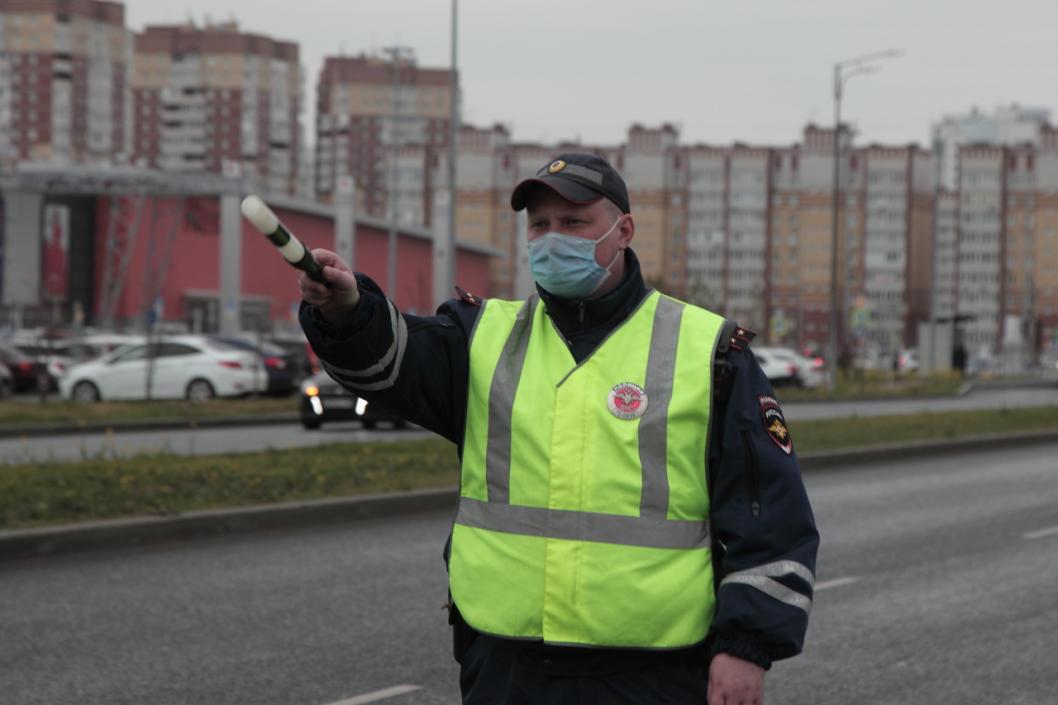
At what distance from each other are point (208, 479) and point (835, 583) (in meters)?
5.91

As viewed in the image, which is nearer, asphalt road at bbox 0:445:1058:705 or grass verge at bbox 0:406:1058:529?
asphalt road at bbox 0:445:1058:705

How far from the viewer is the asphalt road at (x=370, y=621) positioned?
23.5ft

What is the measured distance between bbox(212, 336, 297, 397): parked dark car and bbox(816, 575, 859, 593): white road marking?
25984 mm

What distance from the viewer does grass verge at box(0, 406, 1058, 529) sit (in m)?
12.2

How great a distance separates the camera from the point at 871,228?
16025 cm

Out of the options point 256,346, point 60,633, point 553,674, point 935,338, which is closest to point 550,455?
point 553,674

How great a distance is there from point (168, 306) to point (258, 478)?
80.9 meters

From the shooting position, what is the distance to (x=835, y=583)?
10.3 meters

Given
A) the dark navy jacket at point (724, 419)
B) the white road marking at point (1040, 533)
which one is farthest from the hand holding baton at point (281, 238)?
the white road marking at point (1040, 533)

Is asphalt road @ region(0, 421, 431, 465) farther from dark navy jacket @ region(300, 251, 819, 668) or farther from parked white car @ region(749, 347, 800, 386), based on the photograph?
parked white car @ region(749, 347, 800, 386)

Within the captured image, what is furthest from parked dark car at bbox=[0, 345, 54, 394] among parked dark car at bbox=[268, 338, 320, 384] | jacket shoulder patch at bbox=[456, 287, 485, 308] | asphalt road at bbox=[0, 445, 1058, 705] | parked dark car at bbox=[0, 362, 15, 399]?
jacket shoulder patch at bbox=[456, 287, 485, 308]

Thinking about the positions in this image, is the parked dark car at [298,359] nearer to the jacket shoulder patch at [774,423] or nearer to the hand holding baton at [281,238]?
the jacket shoulder patch at [774,423]

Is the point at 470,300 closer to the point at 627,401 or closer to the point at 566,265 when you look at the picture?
the point at 566,265

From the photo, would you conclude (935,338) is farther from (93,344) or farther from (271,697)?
(271,697)
